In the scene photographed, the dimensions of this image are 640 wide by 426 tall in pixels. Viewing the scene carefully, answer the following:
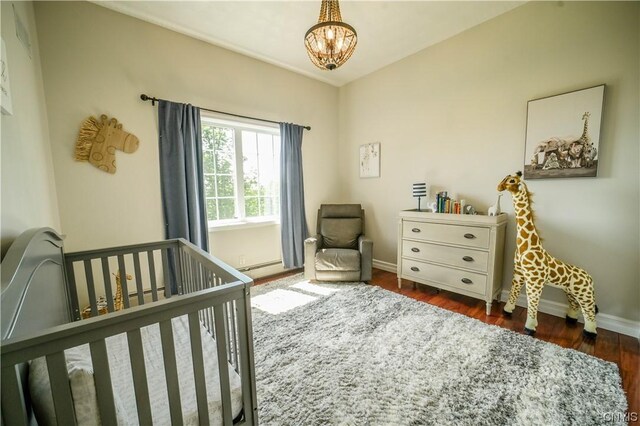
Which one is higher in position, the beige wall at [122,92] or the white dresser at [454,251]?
the beige wall at [122,92]

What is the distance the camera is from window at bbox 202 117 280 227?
2.83 meters

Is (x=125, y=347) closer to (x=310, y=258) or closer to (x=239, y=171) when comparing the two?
(x=310, y=258)

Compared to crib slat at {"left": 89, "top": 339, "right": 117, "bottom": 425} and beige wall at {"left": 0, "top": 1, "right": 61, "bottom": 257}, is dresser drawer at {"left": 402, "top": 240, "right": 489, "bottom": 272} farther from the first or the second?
beige wall at {"left": 0, "top": 1, "right": 61, "bottom": 257}

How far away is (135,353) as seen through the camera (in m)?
0.75

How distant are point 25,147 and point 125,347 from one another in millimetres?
1202

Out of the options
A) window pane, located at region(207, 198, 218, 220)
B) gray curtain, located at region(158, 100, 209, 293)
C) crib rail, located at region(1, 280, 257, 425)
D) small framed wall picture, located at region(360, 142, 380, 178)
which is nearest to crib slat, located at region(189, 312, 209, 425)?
crib rail, located at region(1, 280, 257, 425)

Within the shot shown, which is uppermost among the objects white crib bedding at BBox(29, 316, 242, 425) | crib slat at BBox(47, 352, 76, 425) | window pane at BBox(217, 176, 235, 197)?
window pane at BBox(217, 176, 235, 197)

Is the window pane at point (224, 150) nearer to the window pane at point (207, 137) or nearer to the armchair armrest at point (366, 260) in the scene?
the window pane at point (207, 137)

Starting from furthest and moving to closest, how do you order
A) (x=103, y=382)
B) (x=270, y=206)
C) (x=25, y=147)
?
Answer: (x=270, y=206), (x=25, y=147), (x=103, y=382)

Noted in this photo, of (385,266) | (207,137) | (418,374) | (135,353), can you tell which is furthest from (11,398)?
(385,266)

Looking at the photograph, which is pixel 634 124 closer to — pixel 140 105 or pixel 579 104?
pixel 579 104

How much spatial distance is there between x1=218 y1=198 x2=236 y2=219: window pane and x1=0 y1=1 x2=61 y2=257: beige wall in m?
1.33

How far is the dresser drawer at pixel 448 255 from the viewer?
7.41 ft

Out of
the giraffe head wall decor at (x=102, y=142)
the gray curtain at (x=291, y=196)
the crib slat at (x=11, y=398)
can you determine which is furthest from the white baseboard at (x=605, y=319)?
the giraffe head wall decor at (x=102, y=142)
